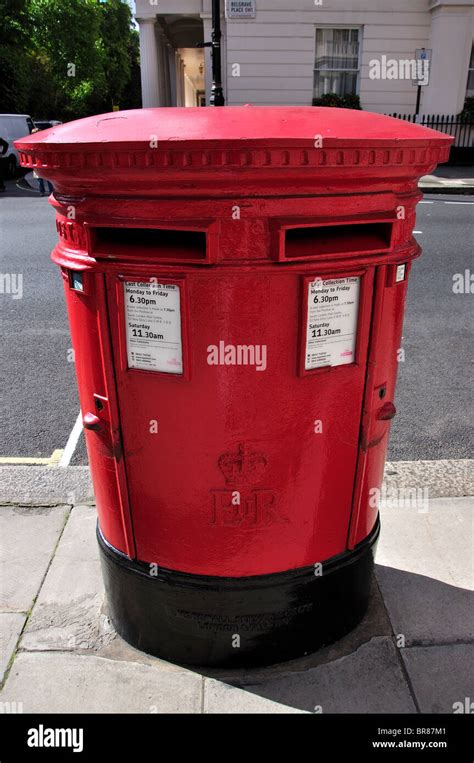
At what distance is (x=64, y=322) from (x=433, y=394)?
3.49m

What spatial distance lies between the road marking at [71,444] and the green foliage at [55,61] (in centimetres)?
2600

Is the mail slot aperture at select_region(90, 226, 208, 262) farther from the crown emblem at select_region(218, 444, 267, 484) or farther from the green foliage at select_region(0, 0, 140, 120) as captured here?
the green foliage at select_region(0, 0, 140, 120)

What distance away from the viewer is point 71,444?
3.93m

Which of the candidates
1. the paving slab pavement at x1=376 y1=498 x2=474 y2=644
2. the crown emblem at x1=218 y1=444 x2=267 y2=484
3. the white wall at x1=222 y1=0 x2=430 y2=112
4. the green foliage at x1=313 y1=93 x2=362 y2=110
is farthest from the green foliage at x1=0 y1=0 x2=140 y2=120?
the crown emblem at x1=218 y1=444 x2=267 y2=484

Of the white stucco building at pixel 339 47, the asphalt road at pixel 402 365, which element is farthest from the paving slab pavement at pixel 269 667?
the white stucco building at pixel 339 47

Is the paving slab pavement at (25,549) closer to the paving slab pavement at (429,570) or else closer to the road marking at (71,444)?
the road marking at (71,444)

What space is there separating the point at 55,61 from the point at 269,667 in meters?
38.5

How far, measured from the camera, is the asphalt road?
3961 millimetres

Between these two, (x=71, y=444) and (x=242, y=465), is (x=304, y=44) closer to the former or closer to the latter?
(x=71, y=444)

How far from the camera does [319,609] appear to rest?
2270mm

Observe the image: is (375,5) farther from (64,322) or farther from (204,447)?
(204,447)

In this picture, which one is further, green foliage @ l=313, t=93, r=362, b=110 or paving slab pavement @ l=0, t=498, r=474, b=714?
green foliage @ l=313, t=93, r=362, b=110

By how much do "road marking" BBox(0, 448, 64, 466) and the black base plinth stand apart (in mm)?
1474

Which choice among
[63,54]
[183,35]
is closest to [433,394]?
[183,35]
